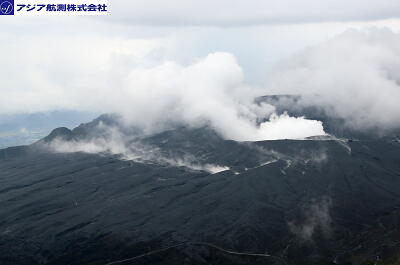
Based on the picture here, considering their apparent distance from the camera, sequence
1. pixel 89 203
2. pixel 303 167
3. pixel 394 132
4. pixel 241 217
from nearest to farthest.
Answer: pixel 241 217 < pixel 89 203 < pixel 303 167 < pixel 394 132

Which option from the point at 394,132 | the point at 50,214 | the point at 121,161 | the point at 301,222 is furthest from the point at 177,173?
the point at 394,132

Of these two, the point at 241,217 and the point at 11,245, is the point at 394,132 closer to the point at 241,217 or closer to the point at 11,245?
the point at 241,217

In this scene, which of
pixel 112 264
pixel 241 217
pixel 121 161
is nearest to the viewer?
pixel 112 264

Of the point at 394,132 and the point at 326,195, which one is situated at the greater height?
A: the point at 394,132
